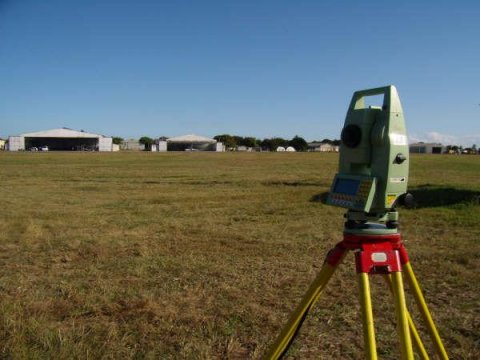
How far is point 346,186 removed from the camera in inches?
81.4

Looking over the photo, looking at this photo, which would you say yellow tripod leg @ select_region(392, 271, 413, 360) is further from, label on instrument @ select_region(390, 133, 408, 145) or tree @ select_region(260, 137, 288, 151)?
tree @ select_region(260, 137, 288, 151)

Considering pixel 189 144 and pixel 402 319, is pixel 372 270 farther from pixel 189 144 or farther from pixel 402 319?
pixel 189 144

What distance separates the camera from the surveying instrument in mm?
1925

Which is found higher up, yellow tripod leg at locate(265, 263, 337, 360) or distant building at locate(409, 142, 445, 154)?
distant building at locate(409, 142, 445, 154)

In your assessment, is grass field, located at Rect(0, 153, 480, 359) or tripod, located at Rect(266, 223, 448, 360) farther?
grass field, located at Rect(0, 153, 480, 359)

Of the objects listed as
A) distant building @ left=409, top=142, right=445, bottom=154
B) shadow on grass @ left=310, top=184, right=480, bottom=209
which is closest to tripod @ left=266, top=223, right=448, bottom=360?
shadow on grass @ left=310, top=184, right=480, bottom=209

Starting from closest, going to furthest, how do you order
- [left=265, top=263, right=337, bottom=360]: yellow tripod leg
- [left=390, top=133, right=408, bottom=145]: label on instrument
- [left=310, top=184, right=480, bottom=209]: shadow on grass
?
[left=390, top=133, right=408, bottom=145]: label on instrument
[left=265, top=263, right=337, bottom=360]: yellow tripod leg
[left=310, top=184, right=480, bottom=209]: shadow on grass

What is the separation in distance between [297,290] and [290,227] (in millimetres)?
3415

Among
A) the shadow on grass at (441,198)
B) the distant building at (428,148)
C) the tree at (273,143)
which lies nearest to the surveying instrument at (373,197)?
the shadow on grass at (441,198)

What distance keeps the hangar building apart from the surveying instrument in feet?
324

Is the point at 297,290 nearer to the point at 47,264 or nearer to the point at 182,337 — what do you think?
the point at 182,337

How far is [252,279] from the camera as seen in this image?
4844 mm

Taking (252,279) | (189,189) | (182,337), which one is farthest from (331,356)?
(189,189)

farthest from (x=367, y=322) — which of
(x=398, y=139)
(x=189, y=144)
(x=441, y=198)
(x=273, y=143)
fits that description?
(x=273, y=143)
